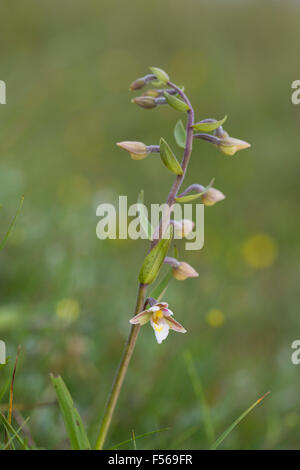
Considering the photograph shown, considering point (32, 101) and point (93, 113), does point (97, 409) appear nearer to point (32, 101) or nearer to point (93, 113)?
point (32, 101)

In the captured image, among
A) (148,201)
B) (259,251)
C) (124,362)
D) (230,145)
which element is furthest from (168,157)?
(148,201)

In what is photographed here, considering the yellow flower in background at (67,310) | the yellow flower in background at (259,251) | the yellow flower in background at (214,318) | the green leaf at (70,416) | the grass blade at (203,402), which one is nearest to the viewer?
the green leaf at (70,416)

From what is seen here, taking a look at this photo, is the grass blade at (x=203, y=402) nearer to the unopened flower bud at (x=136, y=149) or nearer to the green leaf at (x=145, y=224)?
the green leaf at (x=145, y=224)

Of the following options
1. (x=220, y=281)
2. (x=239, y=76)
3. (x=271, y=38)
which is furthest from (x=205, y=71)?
(x=220, y=281)

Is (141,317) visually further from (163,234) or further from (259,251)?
(259,251)

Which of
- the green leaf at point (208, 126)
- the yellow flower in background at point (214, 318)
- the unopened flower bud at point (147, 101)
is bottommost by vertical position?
the yellow flower in background at point (214, 318)

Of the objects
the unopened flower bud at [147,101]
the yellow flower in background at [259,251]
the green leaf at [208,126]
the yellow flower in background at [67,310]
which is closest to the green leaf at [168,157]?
the green leaf at [208,126]
